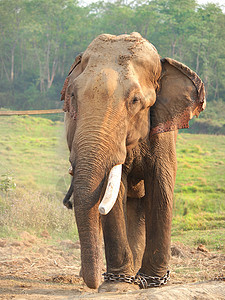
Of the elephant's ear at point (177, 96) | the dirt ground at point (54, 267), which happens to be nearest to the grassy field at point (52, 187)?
the dirt ground at point (54, 267)

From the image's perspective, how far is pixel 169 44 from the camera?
4228 centimetres

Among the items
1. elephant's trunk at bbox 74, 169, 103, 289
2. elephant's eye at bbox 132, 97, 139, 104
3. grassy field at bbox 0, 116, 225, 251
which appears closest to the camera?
elephant's trunk at bbox 74, 169, 103, 289

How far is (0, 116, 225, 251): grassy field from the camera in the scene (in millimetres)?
10742

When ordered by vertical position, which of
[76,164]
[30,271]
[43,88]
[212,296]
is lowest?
[43,88]

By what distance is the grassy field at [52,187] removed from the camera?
10.7 m

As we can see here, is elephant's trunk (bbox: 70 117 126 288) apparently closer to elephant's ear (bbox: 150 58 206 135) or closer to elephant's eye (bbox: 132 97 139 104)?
elephant's eye (bbox: 132 97 139 104)

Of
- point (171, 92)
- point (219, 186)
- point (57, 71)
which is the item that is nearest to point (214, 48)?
point (57, 71)

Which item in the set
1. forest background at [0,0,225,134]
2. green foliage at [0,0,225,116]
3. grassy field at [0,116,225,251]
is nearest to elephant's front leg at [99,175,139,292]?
grassy field at [0,116,225,251]

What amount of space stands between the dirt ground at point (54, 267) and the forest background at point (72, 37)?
28.9 metres

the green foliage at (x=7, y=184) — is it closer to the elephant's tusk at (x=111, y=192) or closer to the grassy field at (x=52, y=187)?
the grassy field at (x=52, y=187)

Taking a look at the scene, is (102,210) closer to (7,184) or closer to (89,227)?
(89,227)

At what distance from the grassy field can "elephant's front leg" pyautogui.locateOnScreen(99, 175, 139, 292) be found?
15.1ft

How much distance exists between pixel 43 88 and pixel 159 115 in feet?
115

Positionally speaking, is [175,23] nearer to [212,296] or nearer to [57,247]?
[57,247]
